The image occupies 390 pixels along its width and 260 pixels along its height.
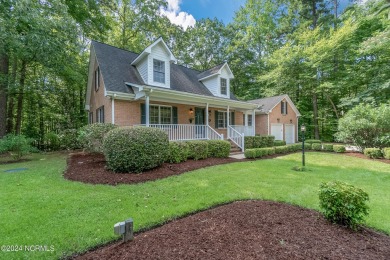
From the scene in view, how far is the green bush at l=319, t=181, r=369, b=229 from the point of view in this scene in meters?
3.17

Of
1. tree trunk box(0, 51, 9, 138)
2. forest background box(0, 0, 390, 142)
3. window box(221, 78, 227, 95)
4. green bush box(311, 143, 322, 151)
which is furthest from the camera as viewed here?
window box(221, 78, 227, 95)

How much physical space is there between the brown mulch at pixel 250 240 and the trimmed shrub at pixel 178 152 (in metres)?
4.73

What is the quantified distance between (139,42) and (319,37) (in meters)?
19.7

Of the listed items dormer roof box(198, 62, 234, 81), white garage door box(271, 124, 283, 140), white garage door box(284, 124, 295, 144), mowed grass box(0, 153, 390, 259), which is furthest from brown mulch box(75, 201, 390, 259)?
white garage door box(284, 124, 295, 144)

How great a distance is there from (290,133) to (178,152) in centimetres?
1817

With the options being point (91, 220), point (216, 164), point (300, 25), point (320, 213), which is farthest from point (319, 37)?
point (91, 220)

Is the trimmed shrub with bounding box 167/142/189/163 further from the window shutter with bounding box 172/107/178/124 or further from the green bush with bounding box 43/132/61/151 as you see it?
the green bush with bounding box 43/132/61/151

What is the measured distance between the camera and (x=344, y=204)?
319cm

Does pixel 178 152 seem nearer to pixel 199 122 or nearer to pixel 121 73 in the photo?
pixel 199 122

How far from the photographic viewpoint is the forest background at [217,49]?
11.3 metres

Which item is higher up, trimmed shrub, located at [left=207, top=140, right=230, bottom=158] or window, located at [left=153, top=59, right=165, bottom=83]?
window, located at [left=153, top=59, right=165, bottom=83]

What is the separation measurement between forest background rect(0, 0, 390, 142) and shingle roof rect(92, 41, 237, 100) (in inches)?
81.7

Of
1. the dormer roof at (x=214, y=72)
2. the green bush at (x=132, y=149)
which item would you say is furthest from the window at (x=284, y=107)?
the green bush at (x=132, y=149)

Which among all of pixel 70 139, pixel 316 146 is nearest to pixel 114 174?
pixel 70 139
